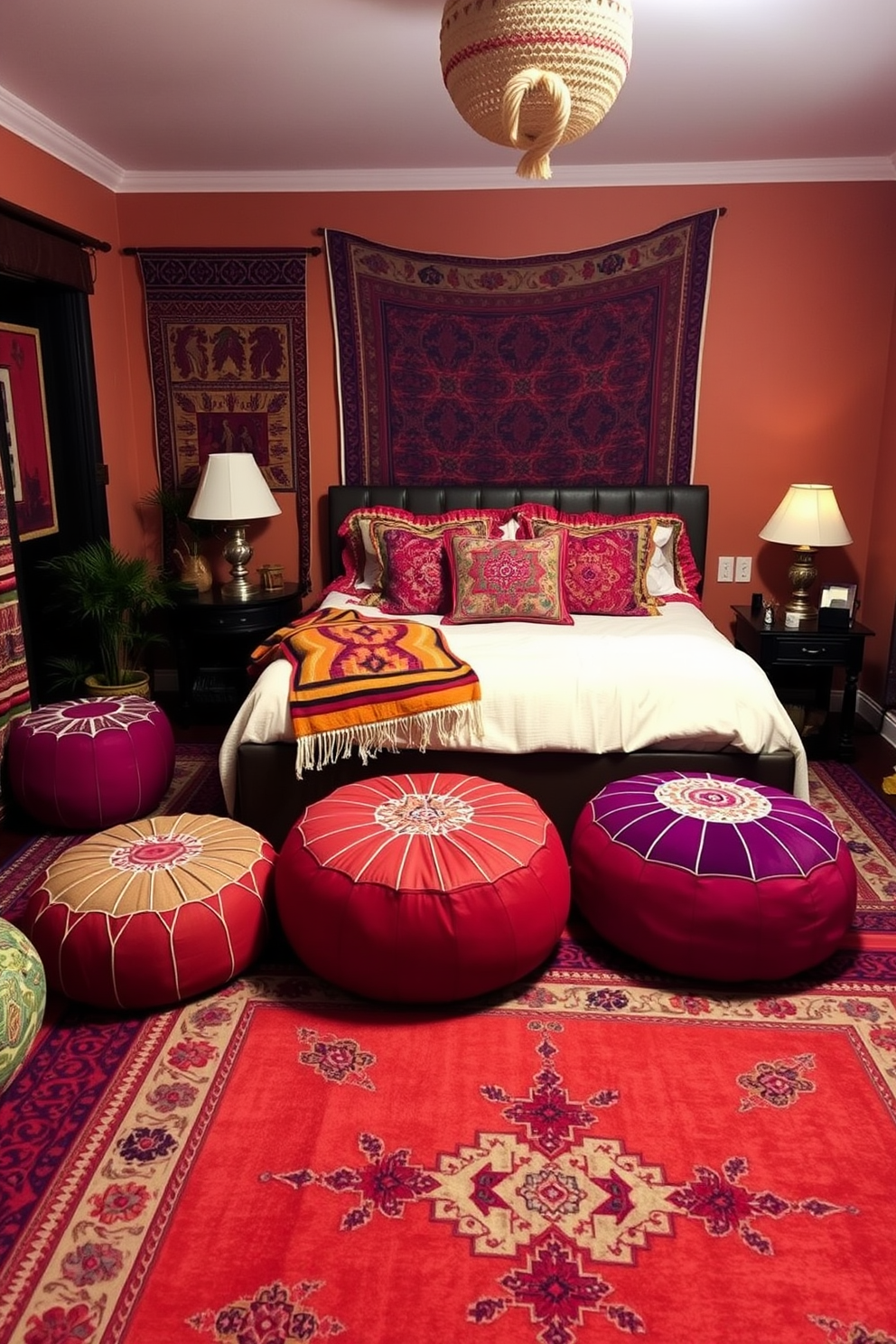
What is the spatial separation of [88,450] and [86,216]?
3.18 ft

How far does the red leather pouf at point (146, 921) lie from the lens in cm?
212

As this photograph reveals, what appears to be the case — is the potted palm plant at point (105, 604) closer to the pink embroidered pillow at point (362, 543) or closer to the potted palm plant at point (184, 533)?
the potted palm plant at point (184, 533)

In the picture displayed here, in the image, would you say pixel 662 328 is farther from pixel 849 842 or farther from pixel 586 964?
pixel 586 964

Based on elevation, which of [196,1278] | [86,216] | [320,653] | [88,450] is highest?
[86,216]

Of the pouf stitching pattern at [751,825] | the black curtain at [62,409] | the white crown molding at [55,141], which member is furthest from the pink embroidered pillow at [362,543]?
the pouf stitching pattern at [751,825]

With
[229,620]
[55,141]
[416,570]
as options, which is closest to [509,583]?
[416,570]

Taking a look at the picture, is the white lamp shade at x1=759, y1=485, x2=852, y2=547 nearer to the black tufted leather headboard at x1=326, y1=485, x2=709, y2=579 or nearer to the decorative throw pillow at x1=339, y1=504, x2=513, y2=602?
the black tufted leather headboard at x1=326, y1=485, x2=709, y2=579

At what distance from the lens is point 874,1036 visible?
2.13 meters

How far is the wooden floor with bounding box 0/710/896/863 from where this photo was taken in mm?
3176

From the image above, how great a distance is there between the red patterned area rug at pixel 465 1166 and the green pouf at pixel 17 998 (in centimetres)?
17

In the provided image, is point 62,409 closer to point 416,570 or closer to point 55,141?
point 55,141

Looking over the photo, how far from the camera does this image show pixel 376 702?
9.22 feet

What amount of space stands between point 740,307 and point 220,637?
9.04ft

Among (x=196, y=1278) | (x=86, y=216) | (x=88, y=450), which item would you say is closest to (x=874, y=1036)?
(x=196, y=1278)
